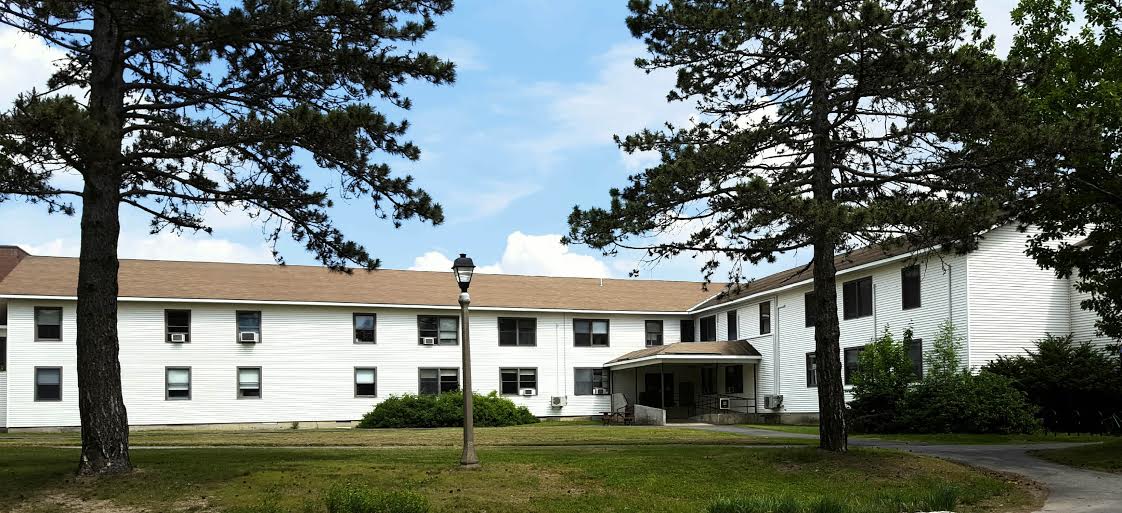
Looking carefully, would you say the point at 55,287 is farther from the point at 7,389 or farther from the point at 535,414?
the point at 535,414

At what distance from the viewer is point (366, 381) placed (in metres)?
40.8

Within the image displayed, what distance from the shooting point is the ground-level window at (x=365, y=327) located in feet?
134

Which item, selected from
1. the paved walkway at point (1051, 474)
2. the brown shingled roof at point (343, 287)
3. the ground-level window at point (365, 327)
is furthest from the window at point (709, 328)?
the paved walkway at point (1051, 474)

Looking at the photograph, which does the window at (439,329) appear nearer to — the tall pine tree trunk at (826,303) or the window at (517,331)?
the window at (517,331)

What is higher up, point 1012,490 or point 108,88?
point 108,88

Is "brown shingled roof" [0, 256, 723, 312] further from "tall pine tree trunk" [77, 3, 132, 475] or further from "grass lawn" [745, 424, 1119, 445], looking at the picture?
"tall pine tree trunk" [77, 3, 132, 475]

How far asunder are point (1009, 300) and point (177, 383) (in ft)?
95.1

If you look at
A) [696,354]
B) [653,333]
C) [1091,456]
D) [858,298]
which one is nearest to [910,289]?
[858,298]

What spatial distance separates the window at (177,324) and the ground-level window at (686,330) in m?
21.3

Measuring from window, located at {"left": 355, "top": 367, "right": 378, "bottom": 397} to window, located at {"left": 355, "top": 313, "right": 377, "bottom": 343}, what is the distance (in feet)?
3.83

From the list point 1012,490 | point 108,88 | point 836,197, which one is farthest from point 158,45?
point 1012,490

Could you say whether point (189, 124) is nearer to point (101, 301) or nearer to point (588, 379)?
point (101, 301)

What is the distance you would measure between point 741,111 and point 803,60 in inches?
76.3

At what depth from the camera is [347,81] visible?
16016 millimetres
